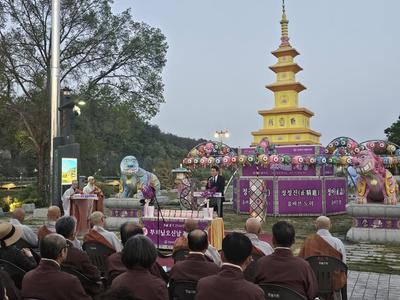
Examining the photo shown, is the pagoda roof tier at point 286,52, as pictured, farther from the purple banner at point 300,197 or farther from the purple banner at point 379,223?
the purple banner at point 379,223

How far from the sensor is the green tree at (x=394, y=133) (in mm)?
38066

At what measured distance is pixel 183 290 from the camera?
3.50 meters

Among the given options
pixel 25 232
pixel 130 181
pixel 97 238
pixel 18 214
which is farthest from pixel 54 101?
pixel 97 238

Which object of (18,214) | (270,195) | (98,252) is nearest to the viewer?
(98,252)

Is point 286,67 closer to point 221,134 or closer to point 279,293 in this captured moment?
point 221,134

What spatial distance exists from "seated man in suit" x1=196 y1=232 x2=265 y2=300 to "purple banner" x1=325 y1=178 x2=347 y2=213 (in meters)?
15.1

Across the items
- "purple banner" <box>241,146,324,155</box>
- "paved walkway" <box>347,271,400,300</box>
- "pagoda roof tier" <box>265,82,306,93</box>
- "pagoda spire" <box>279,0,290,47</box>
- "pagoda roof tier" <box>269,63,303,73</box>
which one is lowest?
"paved walkway" <box>347,271,400,300</box>

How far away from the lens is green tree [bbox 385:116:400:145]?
125 feet

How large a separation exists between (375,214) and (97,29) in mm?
16636

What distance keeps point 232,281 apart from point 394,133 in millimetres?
40461

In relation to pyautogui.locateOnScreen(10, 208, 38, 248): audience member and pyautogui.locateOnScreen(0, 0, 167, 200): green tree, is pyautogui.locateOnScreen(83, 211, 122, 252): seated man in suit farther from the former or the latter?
pyautogui.locateOnScreen(0, 0, 167, 200): green tree

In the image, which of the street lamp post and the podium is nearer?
the podium

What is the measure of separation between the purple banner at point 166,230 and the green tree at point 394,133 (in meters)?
33.6

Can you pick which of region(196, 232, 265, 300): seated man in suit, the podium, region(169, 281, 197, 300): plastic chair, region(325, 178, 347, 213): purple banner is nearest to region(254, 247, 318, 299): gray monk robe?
region(169, 281, 197, 300): plastic chair
